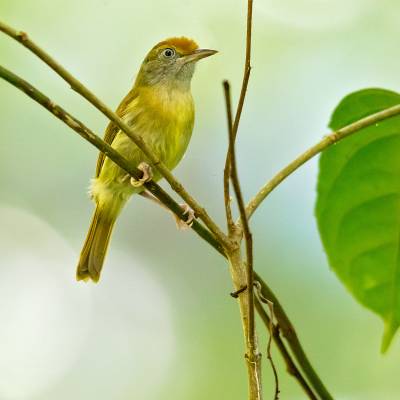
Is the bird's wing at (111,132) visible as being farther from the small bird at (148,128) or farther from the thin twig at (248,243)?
the thin twig at (248,243)

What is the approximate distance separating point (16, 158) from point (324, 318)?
316cm

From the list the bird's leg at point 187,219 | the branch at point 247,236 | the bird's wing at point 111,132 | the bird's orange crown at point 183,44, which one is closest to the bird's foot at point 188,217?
the bird's leg at point 187,219

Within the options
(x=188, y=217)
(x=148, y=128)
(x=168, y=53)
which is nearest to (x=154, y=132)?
(x=148, y=128)

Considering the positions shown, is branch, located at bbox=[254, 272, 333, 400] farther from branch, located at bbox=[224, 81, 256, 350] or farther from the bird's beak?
the bird's beak

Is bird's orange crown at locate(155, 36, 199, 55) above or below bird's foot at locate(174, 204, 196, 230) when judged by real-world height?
above

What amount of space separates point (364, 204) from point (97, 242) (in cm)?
239

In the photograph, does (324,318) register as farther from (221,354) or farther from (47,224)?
(47,224)

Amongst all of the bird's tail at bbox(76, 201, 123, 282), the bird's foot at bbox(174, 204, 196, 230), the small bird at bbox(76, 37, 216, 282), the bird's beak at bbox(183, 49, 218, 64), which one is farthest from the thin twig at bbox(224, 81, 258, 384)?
the bird's beak at bbox(183, 49, 218, 64)

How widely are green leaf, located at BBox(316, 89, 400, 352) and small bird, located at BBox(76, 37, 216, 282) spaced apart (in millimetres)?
1579

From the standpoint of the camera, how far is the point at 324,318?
5332 mm

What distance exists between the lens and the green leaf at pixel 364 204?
180cm

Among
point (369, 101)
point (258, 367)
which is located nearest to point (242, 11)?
point (369, 101)

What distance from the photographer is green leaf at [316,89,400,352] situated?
1798mm

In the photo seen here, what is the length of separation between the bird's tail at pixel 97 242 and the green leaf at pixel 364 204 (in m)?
2.05
